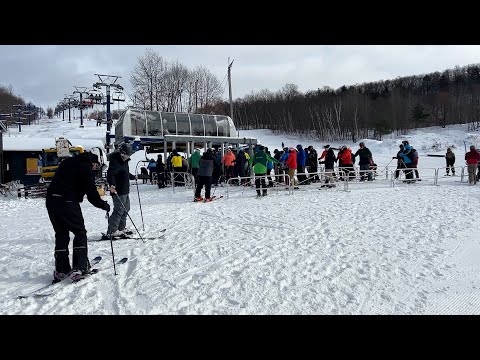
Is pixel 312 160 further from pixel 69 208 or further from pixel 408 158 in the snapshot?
pixel 69 208

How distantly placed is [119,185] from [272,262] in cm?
360

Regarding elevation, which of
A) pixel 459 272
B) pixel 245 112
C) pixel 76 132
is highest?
pixel 245 112

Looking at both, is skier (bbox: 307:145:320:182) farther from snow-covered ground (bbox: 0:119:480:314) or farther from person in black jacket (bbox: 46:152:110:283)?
person in black jacket (bbox: 46:152:110:283)

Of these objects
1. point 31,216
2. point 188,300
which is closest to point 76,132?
point 31,216

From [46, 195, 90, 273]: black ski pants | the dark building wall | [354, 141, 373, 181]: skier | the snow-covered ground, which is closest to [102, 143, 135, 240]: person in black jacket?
the snow-covered ground

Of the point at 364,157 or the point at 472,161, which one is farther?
the point at 364,157

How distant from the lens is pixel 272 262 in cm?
538

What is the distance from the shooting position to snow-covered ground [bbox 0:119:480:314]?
12.9 ft

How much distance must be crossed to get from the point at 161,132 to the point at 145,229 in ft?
53.0

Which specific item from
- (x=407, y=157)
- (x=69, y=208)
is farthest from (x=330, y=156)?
(x=69, y=208)

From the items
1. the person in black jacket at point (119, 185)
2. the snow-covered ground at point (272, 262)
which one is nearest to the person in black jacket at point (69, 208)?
the snow-covered ground at point (272, 262)
